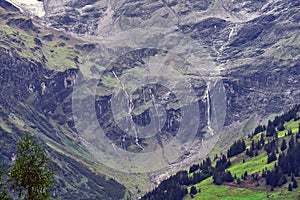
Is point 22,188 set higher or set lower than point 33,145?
lower

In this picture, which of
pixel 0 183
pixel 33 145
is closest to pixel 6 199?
pixel 0 183

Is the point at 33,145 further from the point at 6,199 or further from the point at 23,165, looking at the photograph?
the point at 6,199

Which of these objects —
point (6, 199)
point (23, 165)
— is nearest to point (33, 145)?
point (23, 165)

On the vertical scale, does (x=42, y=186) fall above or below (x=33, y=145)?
below

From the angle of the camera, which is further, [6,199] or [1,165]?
[1,165]

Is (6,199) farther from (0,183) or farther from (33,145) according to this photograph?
(33,145)
